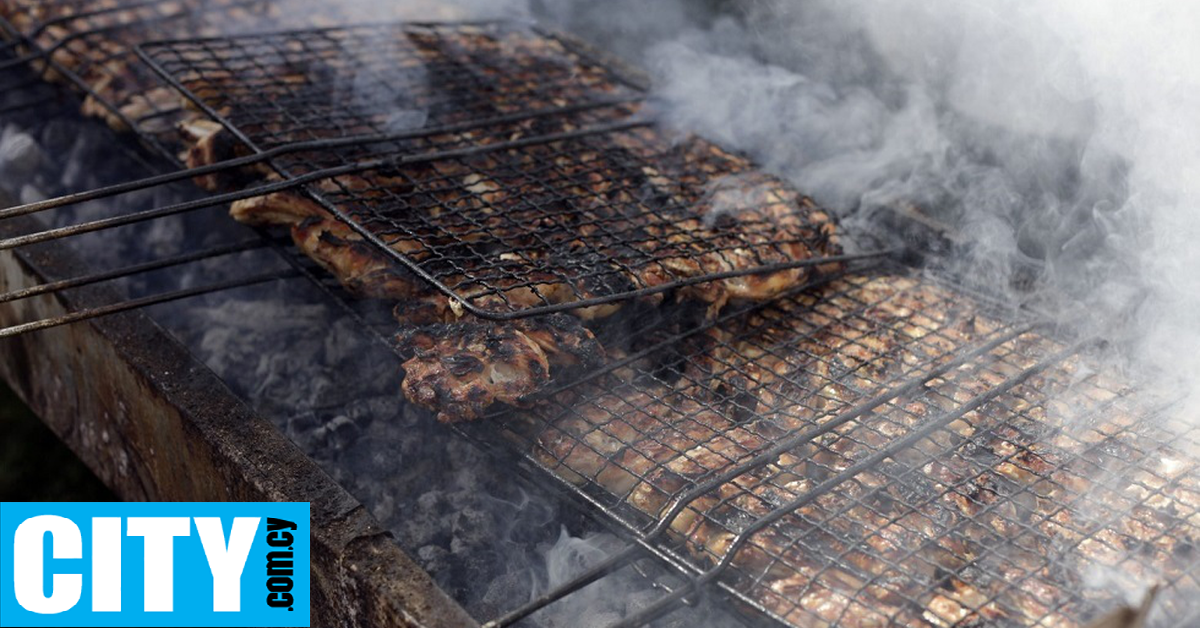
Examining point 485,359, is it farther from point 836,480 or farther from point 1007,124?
point 1007,124

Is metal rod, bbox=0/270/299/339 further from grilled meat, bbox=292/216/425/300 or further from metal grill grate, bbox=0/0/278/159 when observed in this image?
metal grill grate, bbox=0/0/278/159

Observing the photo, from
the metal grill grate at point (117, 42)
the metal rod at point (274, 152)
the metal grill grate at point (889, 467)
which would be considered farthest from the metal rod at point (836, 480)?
the metal grill grate at point (117, 42)

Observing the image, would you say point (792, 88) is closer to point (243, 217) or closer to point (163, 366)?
point (243, 217)

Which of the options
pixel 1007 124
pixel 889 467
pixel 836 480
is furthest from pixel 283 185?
pixel 1007 124

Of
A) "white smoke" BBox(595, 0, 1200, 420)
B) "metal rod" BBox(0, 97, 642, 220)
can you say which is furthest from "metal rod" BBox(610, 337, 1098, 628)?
"metal rod" BBox(0, 97, 642, 220)

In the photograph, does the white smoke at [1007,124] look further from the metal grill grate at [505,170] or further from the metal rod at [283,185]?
the metal rod at [283,185]

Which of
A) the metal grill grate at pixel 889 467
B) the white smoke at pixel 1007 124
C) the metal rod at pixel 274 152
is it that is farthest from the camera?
the white smoke at pixel 1007 124
